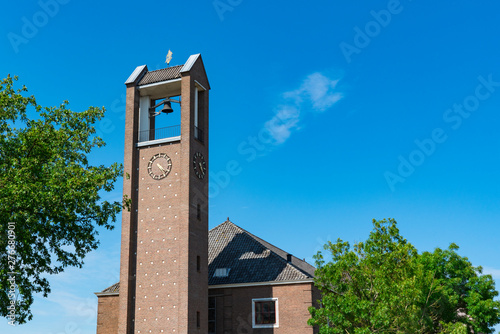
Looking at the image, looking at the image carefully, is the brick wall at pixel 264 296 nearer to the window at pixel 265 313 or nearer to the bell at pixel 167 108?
the window at pixel 265 313

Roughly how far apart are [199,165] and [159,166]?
8.96 ft

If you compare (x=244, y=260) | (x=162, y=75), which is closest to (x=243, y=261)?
(x=244, y=260)

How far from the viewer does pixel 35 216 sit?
2259 cm

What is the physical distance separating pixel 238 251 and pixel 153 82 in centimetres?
1465

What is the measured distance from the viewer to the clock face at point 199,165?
120ft

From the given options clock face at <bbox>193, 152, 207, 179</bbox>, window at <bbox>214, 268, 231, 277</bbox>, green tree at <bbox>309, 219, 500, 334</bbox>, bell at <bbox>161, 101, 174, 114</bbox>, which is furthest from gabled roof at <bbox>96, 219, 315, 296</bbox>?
bell at <bbox>161, 101, 174, 114</bbox>

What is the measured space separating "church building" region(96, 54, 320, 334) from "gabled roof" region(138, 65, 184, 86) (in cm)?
8

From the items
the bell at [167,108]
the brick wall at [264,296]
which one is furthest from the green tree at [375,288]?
the bell at [167,108]

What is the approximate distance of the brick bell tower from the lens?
3362cm

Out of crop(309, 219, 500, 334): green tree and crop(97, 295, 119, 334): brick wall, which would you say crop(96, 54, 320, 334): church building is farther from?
crop(309, 219, 500, 334): green tree

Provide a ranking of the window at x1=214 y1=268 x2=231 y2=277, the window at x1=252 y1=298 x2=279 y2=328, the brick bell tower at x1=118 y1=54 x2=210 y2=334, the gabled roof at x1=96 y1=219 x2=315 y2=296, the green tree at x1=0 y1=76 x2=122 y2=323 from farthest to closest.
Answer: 1. the window at x1=214 y1=268 x2=231 y2=277
2. the gabled roof at x1=96 y1=219 x2=315 y2=296
3. the window at x1=252 y1=298 x2=279 y2=328
4. the brick bell tower at x1=118 y1=54 x2=210 y2=334
5. the green tree at x1=0 y1=76 x2=122 y2=323

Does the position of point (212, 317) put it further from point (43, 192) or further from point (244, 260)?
point (43, 192)

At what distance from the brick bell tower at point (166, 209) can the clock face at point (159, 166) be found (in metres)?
0.05

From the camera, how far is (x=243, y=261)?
41.1 m
